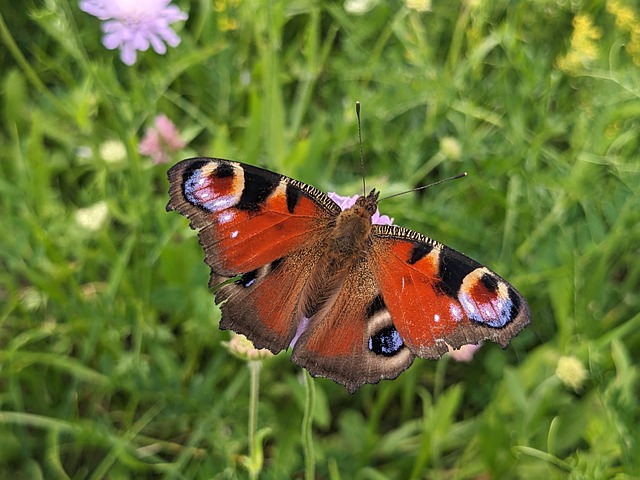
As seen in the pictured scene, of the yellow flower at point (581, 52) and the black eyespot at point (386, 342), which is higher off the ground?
the black eyespot at point (386, 342)

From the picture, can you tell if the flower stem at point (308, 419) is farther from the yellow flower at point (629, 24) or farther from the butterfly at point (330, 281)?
the yellow flower at point (629, 24)

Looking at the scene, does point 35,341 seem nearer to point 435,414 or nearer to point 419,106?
point 435,414

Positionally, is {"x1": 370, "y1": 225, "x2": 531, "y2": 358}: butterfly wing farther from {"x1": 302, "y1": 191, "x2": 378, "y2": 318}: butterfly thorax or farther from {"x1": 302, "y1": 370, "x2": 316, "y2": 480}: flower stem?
{"x1": 302, "y1": 370, "x2": 316, "y2": 480}: flower stem

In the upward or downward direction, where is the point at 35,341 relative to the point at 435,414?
upward

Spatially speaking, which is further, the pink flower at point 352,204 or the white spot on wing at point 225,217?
the pink flower at point 352,204

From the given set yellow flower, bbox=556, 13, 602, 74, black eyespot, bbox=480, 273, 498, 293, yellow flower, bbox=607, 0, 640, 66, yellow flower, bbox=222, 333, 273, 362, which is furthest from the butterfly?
yellow flower, bbox=607, 0, 640, 66

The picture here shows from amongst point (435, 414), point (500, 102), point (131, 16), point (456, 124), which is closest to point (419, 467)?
point (435, 414)

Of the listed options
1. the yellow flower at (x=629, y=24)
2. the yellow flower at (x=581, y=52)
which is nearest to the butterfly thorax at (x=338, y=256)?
the yellow flower at (x=581, y=52)
